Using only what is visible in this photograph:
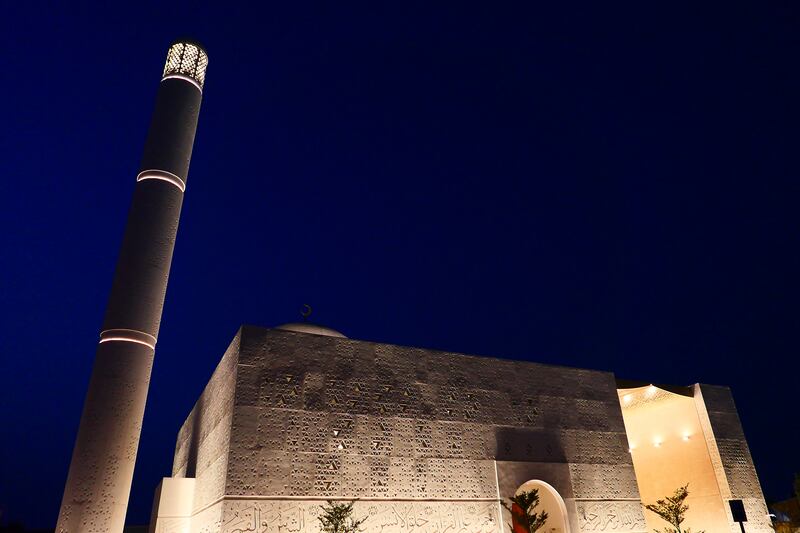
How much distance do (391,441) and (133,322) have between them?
515 cm

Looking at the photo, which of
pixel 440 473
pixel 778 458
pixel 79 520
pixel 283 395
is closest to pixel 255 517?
pixel 283 395

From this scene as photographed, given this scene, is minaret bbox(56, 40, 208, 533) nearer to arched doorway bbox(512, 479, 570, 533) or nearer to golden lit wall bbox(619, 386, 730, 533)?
arched doorway bbox(512, 479, 570, 533)

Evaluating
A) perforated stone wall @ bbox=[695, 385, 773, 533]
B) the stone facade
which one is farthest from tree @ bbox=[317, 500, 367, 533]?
perforated stone wall @ bbox=[695, 385, 773, 533]

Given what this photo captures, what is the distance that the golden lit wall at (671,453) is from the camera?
14859 mm

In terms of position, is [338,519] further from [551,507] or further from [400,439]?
[551,507]

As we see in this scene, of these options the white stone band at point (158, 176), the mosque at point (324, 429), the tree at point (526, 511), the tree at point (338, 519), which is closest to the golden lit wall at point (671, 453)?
the mosque at point (324, 429)

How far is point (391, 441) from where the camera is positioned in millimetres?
10664

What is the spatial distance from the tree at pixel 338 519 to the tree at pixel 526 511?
2998mm

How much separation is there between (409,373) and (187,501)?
4.98m

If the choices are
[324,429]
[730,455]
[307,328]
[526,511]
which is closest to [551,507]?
[526,511]

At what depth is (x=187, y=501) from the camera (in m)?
11.3

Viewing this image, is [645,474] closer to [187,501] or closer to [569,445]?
[569,445]

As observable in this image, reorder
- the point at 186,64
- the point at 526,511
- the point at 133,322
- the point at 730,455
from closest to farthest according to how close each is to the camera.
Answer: the point at 133,322 → the point at 526,511 → the point at 186,64 → the point at 730,455

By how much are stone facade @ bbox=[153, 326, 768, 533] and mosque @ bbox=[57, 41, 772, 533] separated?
3 centimetres
